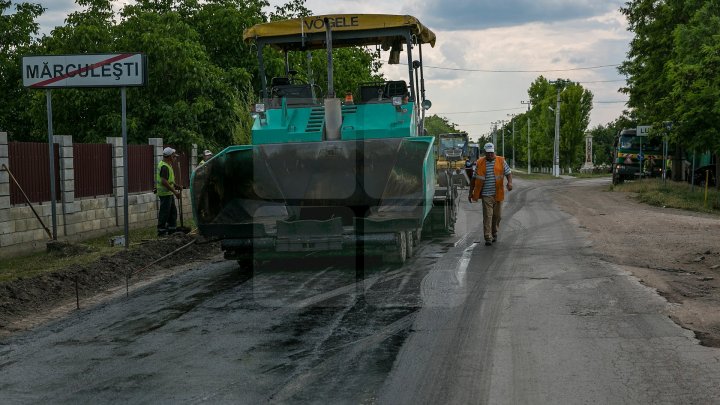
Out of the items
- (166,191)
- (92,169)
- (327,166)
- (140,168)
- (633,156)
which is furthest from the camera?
(633,156)

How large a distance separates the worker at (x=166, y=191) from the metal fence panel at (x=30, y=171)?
75.5 inches

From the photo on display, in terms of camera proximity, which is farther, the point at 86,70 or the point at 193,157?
the point at 193,157

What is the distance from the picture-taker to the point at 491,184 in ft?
43.2

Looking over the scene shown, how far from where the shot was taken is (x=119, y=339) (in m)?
6.64

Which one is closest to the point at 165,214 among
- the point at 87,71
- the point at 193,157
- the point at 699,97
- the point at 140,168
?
the point at 87,71

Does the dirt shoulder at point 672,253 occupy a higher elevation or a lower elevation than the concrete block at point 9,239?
lower

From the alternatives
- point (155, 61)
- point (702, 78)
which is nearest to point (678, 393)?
point (155, 61)

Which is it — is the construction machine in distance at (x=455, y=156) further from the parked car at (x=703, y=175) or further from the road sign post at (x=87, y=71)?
the parked car at (x=703, y=175)

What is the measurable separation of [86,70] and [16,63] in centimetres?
1779

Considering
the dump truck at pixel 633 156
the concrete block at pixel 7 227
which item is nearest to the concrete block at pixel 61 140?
the concrete block at pixel 7 227

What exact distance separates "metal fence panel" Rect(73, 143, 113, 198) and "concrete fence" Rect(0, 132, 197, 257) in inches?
5.2

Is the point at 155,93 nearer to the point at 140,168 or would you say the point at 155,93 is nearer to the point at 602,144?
the point at 140,168

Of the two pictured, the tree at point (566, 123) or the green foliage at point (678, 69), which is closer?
the green foliage at point (678, 69)

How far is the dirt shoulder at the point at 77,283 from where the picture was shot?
8.14 metres
